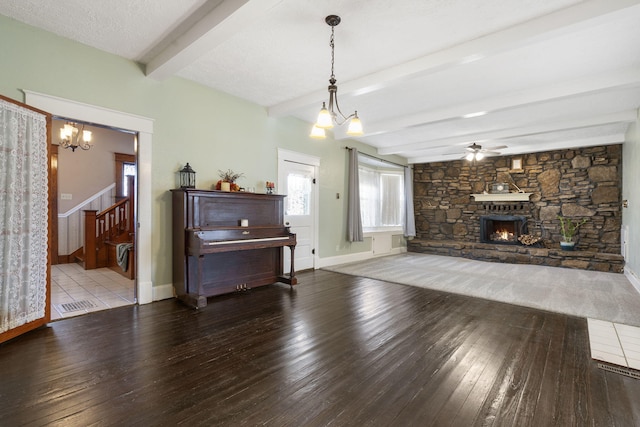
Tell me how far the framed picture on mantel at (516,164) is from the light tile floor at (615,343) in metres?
5.32

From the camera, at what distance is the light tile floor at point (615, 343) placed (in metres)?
2.30

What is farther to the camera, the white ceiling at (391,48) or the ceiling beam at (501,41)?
the white ceiling at (391,48)

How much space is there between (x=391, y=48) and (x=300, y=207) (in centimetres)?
307

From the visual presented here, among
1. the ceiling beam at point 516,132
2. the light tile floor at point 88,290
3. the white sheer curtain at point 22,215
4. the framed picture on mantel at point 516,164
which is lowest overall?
the light tile floor at point 88,290

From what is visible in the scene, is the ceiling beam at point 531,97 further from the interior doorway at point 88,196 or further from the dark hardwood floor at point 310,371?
the interior doorway at point 88,196

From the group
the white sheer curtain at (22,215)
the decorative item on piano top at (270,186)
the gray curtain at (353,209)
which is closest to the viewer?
the white sheer curtain at (22,215)

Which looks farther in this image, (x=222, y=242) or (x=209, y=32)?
(x=222, y=242)

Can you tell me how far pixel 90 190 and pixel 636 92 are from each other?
9.36 m

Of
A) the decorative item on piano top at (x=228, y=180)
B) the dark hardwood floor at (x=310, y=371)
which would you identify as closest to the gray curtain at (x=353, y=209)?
the decorative item on piano top at (x=228, y=180)

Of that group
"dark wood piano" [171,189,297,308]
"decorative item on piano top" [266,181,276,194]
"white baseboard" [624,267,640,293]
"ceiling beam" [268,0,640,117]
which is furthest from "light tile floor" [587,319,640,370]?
"decorative item on piano top" [266,181,276,194]

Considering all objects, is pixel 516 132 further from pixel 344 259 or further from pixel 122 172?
pixel 122 172

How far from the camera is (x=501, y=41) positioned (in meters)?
2.74

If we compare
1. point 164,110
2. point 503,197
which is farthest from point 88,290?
point 503,197

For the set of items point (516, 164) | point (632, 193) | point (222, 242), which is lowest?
point (222, 242)
